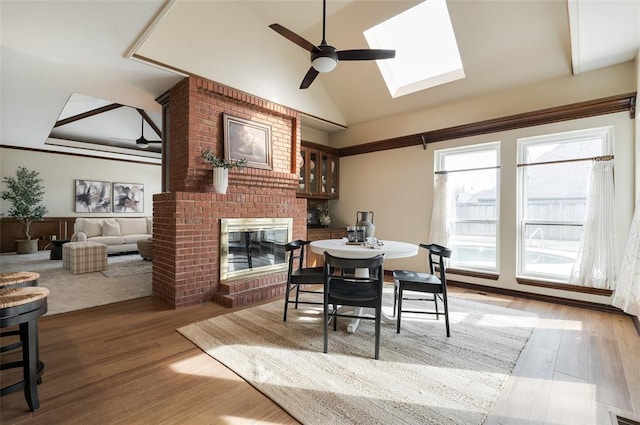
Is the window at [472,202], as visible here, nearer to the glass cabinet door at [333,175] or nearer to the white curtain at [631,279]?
the white curtain at [631,279]

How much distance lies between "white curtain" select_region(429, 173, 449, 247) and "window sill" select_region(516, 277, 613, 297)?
1063 mm

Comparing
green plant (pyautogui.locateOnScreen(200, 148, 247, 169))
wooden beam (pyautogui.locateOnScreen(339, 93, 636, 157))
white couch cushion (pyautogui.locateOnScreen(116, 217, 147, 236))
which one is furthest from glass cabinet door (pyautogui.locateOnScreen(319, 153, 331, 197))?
white couch cushion (pyautogui.locateOnScreen(116, 217, 147, 236))

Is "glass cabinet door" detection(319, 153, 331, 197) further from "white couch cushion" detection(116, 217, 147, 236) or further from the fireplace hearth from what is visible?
"white couch cushion" detection(116, 217, 147, 236)

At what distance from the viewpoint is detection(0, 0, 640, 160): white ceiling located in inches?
95.3

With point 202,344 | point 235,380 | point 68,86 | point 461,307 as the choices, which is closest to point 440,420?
point 235,380

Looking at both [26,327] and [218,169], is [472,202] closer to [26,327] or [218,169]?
[218,169]

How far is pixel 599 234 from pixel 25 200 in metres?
10.3

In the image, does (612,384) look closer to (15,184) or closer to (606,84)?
(606,84)

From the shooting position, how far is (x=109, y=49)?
275cm

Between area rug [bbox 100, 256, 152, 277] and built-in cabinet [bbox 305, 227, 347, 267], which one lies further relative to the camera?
built-in cabinet [bbox 305, 227, 347, 267]

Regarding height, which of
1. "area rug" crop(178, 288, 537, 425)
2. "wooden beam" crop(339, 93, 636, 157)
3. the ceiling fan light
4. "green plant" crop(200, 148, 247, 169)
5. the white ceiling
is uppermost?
the white ceiling

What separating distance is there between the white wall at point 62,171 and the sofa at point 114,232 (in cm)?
75

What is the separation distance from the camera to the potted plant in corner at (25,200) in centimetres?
618

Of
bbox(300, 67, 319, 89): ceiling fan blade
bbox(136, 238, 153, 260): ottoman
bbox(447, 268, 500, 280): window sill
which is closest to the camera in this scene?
bbox(300, 67, 319, 89): ceiling fan blade
